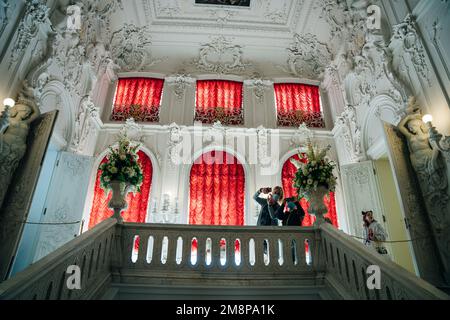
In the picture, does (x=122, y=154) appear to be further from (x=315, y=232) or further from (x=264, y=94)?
(x=264, y=94)

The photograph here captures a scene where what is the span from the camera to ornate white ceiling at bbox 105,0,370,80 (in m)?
9.50

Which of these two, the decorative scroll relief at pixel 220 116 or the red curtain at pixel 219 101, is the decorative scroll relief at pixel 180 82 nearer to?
the red curtain at pixel 219 101

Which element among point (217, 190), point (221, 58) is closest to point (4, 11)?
point (217, 190)

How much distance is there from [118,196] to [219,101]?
6.45m

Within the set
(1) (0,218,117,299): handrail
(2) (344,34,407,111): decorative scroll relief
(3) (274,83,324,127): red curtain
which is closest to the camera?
(1) (0,218,117,299): handrail

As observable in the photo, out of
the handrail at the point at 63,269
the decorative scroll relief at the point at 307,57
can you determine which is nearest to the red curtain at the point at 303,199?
the decorative scroll relief at the point at 307,57

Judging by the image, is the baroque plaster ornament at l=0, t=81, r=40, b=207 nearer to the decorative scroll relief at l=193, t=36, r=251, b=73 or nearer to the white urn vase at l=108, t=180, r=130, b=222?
the white urn vase at l=108, t=180, r=130, b=222

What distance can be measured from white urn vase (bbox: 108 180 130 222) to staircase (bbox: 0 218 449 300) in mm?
372

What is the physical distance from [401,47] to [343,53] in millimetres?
3105

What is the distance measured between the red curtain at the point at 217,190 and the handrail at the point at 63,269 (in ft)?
15.2

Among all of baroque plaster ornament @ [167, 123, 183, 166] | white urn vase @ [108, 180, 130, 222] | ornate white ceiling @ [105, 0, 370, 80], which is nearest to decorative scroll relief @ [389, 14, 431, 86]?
ornate white ceiling @ [105, 0, 370, 80]

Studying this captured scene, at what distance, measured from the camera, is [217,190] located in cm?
852

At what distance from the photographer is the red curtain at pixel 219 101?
9.57m

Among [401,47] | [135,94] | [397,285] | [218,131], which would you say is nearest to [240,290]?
[397,285]
